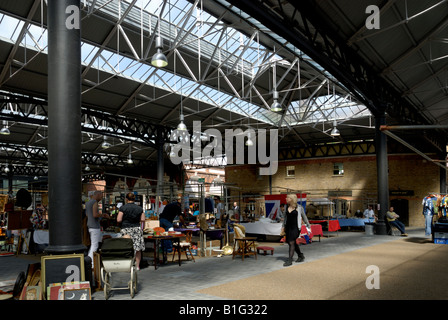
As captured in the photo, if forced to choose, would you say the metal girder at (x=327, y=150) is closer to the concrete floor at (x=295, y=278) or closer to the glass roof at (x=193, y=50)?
the glass roof at (x=193, y=50)

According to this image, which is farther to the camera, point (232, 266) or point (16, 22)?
point (16, 22)

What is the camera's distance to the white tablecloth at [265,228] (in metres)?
14.1

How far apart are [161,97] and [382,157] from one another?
36.4 feet

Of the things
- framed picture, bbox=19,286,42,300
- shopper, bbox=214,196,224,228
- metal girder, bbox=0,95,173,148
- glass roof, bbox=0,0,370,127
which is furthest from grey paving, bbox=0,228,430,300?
metal girder, bbox=0,95,173,148

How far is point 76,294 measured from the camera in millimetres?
4641

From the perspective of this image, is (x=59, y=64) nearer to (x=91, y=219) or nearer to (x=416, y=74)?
(x=91, y=219)


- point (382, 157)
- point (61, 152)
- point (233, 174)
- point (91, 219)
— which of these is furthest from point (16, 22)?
point (233, 174)

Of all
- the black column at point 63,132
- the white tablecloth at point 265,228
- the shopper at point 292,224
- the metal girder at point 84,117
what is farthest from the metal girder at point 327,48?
the metal girder at point 84,117

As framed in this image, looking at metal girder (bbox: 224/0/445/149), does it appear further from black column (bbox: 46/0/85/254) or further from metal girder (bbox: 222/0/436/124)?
black column (bbox: 46/0/85/254)

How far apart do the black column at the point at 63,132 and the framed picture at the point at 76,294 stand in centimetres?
73

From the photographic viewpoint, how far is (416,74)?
16.6 meters

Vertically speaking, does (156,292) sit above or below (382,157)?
below

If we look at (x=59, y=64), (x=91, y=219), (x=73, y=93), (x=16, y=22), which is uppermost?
(x=16, y=22)

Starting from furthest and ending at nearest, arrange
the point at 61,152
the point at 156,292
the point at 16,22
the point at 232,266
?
the point at 16,22, the point at 232,266, the point at 156,292, the point at 61,152
